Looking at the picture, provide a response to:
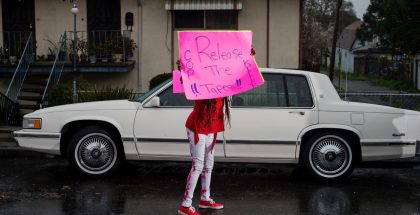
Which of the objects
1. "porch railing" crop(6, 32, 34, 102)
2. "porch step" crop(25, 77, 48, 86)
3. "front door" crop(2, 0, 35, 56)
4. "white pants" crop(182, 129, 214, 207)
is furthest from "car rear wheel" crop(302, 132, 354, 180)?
"front door" crop(2, 0, 35, 56)

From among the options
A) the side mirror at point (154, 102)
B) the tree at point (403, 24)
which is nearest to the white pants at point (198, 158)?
the side mirror at point (154, 102)

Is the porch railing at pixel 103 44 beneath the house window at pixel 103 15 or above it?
beneath

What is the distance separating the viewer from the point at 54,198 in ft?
22.6

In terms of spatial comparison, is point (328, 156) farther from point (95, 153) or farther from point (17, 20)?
point (17, 20)

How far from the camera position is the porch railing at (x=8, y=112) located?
1246 cm

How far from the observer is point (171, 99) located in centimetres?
791

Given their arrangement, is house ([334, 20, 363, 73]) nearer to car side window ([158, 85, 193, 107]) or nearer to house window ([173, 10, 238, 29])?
house window ([173, 10, 238, 29])

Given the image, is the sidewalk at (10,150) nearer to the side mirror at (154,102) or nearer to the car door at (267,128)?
the side mirror at (154,102)

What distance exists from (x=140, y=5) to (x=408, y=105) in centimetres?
745

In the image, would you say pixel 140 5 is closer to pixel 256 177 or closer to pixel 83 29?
pixel 83 29

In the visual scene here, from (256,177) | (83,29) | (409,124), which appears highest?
(83,29)

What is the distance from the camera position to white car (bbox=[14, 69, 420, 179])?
305 inches

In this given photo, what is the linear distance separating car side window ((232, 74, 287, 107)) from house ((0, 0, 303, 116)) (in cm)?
814

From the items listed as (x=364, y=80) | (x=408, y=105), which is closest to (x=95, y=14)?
(x=408, y=105)
